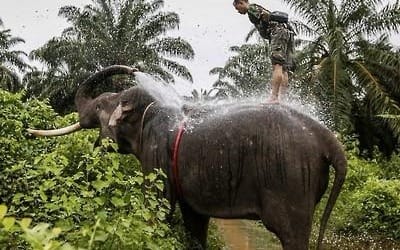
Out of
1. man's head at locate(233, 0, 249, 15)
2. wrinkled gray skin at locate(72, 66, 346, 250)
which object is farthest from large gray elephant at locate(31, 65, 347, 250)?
man's head at locate(233, 0, 249, 15)

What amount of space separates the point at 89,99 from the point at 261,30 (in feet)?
5.29

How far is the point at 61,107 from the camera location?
25.5 m

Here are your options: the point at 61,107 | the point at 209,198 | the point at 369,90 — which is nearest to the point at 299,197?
the point at 209,198

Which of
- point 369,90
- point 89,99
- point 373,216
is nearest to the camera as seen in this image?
point 89,99

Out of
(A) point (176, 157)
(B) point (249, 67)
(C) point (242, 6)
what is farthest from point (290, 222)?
(B) point (249, 67)

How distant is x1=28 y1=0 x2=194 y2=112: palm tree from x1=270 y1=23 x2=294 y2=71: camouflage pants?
57.6ft

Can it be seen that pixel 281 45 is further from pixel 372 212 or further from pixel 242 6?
pixel 372 212

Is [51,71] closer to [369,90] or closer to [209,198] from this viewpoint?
[369,90]

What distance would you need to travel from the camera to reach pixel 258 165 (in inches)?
171

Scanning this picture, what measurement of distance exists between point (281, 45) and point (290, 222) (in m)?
1.42

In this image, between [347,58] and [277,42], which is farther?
[347,58]

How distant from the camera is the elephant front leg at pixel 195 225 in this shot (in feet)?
16.6

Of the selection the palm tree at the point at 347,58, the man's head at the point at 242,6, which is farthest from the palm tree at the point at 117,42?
the man's head at the point at 242,6

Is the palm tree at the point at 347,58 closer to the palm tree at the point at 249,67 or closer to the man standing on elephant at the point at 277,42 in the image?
the palm tree at the point at 249,67
